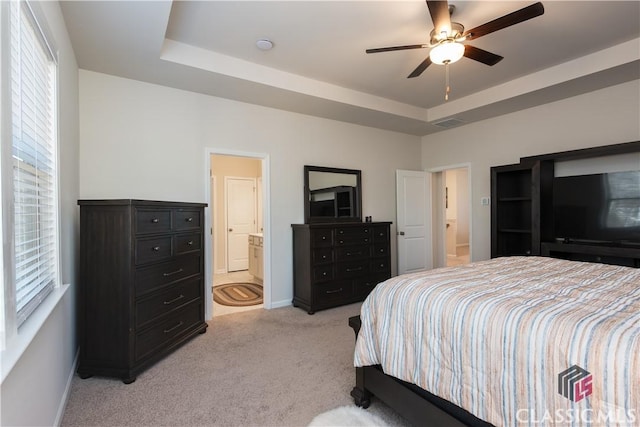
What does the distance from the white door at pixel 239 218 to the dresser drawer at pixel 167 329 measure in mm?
3312

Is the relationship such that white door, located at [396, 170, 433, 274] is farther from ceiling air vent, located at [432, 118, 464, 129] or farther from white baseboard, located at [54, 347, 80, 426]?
white baseboard, located at [54, 347, 80, 426]

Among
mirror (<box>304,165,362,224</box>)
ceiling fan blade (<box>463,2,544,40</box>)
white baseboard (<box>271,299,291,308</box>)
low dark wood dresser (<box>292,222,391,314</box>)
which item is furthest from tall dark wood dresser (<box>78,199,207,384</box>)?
ceiling fan blade (<box>463,2,544,40</box>)

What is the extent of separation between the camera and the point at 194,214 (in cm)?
311

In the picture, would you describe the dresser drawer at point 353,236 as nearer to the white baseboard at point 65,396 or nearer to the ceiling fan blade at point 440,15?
the ceiling fan blade at point 440,15

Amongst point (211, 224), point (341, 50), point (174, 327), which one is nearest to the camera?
point (174, 327)

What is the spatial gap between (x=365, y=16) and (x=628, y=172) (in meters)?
3.16

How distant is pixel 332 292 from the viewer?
405cm

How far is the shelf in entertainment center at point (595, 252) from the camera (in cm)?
314

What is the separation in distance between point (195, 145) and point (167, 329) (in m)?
1.98

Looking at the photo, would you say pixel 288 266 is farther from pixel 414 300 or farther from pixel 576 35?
pixel 576 35

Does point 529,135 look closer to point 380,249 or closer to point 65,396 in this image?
point 380,249

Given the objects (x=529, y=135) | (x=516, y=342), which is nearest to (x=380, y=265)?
(x=529, y=135)

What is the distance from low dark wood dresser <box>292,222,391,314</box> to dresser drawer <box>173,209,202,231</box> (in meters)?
1.30

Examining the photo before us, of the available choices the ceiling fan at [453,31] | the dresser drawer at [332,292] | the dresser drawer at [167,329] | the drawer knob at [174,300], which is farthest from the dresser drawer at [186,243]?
the ceiling fan at [453,31]
